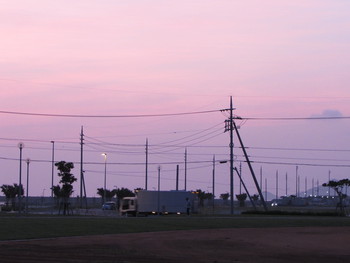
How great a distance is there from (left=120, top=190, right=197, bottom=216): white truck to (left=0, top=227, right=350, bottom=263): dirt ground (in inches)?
1539

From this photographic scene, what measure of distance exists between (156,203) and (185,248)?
164ft

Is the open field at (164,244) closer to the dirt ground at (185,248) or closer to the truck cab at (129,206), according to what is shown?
the dirt ground at (185,248)

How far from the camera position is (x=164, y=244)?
3203 centimetres

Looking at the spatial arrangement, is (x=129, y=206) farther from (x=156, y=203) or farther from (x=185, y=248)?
(x=185, y=248)

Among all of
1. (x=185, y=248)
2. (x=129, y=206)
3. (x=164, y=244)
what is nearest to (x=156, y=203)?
(x=129, y=206)

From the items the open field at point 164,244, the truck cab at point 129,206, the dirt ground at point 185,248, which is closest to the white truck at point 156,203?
the truck cab at point 129,206

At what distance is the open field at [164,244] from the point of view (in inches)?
1015

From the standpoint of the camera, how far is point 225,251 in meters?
29.2

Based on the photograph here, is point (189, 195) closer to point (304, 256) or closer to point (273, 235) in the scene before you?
point (273, 235)

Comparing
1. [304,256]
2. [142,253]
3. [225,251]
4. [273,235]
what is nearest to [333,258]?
[304,256]

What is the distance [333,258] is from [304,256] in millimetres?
1168

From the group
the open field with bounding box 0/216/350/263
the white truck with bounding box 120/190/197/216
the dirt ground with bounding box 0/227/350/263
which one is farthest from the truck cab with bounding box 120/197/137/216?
the dirt ground with bounding box 0/227/350/263

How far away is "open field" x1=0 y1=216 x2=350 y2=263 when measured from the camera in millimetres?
25781

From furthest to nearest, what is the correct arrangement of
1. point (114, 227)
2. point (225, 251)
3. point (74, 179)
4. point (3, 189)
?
point (3, 189)
point (74, 179)
point (114, 227)
point (225, 251)
